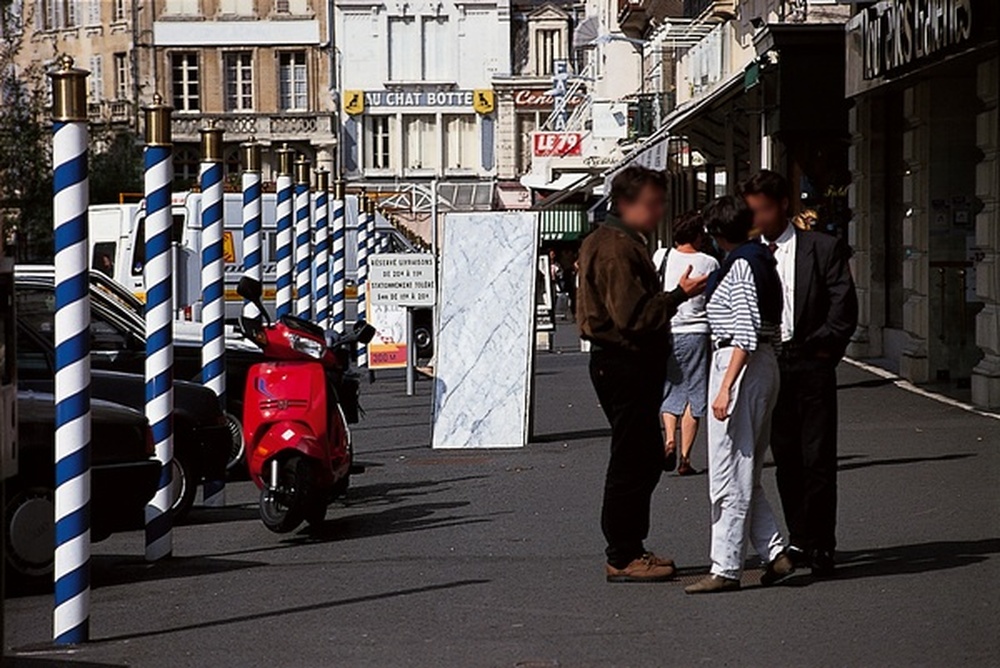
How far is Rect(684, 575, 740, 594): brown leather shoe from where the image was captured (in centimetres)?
907

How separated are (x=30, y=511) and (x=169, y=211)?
2052mm

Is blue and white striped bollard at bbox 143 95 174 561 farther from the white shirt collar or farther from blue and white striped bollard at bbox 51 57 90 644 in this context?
the white shirt collar

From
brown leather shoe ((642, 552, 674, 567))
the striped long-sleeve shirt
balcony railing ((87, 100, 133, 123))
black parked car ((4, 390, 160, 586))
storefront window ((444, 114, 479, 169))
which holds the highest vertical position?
balcony railing ((87, 100, 133, 123))

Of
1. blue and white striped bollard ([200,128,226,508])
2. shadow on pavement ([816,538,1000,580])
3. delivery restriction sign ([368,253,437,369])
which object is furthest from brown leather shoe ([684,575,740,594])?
delivery restriction sign ([368,253,437,369])

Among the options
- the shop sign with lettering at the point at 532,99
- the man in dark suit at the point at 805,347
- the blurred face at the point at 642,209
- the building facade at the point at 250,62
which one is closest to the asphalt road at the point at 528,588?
the man in dark suit at the point at 805,347

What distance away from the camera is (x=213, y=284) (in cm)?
1429

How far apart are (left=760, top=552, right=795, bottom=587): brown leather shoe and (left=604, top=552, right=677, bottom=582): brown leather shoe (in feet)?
1.50

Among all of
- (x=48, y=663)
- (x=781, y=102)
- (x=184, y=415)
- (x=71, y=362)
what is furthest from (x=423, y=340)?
(x=48, y=663)

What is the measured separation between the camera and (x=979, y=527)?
35.9ft

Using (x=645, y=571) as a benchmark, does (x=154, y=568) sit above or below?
below

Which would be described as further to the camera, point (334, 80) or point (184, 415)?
point (334, 80)

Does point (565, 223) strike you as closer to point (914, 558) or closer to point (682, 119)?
point (682, 119)

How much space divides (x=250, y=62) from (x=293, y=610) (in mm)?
80699

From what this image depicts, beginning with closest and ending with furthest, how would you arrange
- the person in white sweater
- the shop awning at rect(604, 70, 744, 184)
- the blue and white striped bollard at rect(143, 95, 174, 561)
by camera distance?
the blue and white striped bollard at rect(143, 95, 174, 561), the person in white sweater, the shop awning at rect(604, 70, 744, 184)
